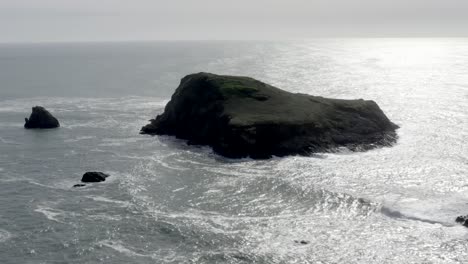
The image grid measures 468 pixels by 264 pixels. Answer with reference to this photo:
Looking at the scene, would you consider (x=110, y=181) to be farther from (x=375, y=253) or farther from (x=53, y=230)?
(x=375, y=253)

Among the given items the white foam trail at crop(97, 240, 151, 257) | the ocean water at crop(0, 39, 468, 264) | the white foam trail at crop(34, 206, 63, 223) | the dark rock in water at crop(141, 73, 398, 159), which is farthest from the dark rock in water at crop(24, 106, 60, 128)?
the white foam trail at crop(97, 240, 151, 257)

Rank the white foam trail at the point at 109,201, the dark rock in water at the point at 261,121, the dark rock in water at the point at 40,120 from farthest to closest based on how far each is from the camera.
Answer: the dark rock in water at the point at 40,120 < the dark rock in water at the point at 261,121 < the white foam trail at the point at 109,201

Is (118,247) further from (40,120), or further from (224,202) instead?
(40,120)

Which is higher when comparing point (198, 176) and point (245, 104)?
point (245, 104)

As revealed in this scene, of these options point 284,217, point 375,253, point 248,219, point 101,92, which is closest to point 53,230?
point 248,219

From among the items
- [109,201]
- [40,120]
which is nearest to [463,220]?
[109,201]

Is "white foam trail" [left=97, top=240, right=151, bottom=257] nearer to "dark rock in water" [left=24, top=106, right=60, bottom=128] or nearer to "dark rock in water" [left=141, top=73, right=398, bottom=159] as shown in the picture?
"dark rock in water" [left=141, top=73, right=398, bottom=159]

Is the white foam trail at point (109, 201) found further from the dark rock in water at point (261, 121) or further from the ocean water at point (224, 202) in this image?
the dark rock in water at point (261, 121)

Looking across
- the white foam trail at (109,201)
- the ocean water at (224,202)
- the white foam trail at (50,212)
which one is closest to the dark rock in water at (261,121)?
the ocean water at (224,202)

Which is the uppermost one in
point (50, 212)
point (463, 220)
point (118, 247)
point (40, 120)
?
point (40, 120)
